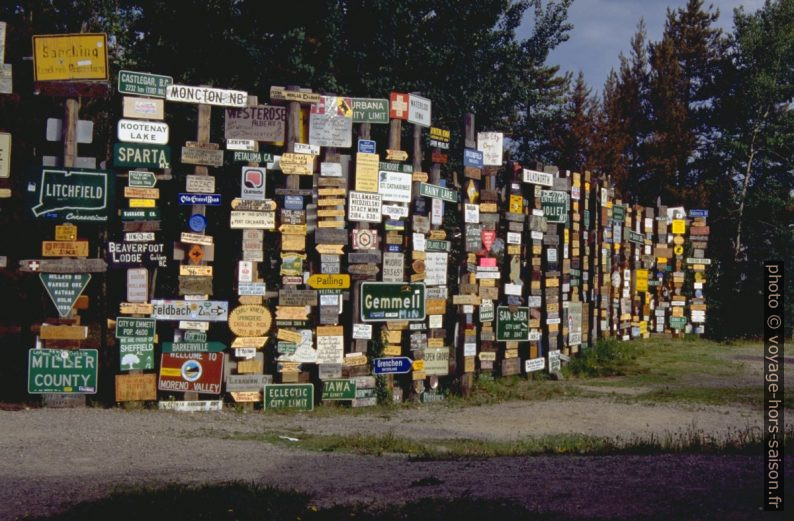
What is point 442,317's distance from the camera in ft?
49.2

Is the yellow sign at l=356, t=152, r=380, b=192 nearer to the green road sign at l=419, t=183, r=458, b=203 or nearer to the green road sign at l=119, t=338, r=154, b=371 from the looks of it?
the green road sign at l=419, t=183, r=458, b=203

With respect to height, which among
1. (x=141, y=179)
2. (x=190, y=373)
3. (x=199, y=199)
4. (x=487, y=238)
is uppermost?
(x=141, y=179)

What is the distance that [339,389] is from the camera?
1358 centimetres

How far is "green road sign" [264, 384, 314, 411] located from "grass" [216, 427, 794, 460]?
174 centimetres

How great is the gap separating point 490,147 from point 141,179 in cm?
630

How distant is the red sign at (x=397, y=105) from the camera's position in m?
14.2

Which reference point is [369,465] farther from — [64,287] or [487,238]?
[487,238]

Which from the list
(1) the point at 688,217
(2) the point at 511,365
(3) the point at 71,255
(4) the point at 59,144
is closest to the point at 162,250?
(3) the point at 71,255

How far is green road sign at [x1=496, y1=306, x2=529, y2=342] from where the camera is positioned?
1612 centimetres

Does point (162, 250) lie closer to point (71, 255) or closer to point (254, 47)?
point (71, 255)

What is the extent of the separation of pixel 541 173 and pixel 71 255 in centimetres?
921

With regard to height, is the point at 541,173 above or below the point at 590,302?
above

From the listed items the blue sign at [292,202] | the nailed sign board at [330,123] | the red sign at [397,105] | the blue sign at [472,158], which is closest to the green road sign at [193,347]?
the blue sign at [292,202]

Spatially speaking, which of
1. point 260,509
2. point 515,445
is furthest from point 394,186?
point 260,509
